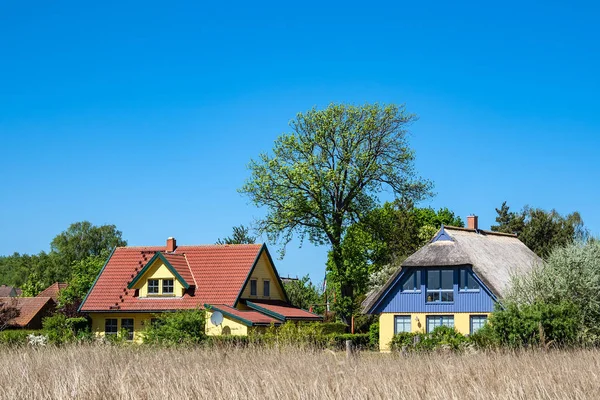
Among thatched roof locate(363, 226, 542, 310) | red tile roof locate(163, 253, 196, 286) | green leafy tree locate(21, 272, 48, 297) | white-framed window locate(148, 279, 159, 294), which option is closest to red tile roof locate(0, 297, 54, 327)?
white-framed window locate(148, 279, 159, 294)

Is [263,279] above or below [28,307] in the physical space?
above

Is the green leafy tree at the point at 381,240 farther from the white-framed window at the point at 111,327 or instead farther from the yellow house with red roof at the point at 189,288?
the white-framed window at the point at 111,327

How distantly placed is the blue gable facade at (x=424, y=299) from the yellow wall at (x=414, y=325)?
24 cm

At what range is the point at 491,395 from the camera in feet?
36.2

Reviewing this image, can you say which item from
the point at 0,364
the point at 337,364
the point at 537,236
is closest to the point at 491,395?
the point at 337,364

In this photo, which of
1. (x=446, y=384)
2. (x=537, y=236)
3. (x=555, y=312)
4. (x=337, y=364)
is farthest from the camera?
(x=537, y=236)

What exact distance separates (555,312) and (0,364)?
19.6 meters

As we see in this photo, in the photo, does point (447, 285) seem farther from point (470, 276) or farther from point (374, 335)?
point (374, 335)

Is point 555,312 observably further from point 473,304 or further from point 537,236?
point 537,236

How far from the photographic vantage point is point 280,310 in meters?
49.8

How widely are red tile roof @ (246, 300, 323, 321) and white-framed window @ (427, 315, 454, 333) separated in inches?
268

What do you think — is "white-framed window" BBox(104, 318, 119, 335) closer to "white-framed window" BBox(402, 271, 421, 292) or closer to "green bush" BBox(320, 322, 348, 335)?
"green bush" BBox(320, 322, 348, 335)

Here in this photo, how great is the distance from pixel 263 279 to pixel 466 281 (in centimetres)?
1167

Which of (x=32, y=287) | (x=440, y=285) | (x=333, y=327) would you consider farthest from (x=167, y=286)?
(x=32, y=287)
